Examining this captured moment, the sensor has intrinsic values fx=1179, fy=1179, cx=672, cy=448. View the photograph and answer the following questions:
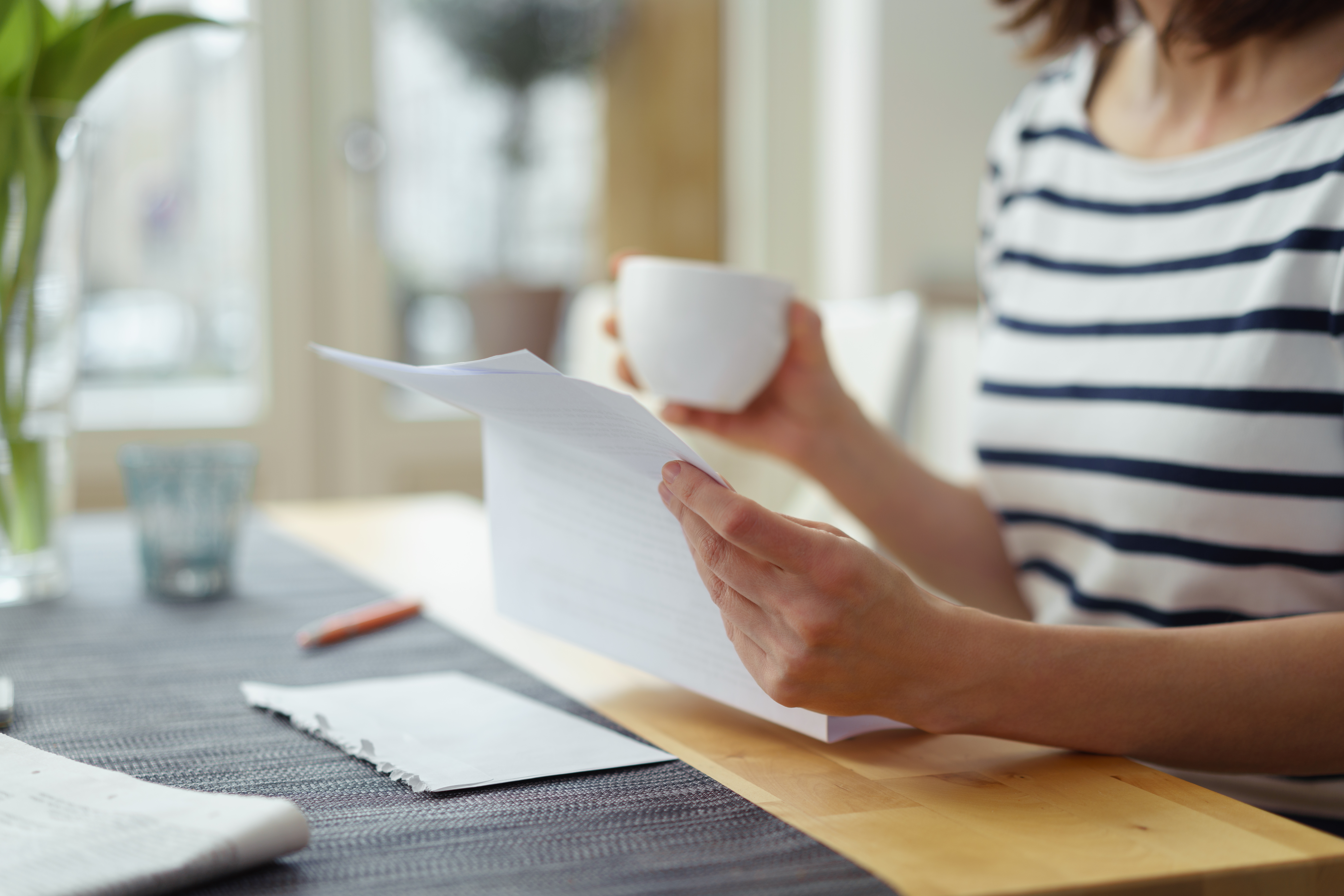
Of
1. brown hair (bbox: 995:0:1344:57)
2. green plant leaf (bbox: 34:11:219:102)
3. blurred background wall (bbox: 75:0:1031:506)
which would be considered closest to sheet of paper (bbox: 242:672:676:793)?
green plant leaf (bbox: 34:11:219:102)

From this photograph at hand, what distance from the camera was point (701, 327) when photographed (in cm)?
68

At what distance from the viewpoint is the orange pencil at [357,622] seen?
706mm

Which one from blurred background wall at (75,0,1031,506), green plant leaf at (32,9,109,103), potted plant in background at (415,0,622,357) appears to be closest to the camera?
green plant leaf at (32,9,109,103)

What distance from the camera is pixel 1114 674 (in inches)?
20.6

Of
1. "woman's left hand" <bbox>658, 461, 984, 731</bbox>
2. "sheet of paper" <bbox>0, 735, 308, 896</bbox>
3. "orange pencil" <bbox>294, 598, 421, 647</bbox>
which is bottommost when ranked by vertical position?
"orange pencil" <bbox>294, 598, 421, 647</bbox>

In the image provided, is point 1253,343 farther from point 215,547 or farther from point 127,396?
point 127,396

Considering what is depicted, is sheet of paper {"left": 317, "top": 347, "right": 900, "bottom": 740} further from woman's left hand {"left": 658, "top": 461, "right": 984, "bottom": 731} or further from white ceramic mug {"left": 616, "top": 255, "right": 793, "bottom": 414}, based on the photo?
white ceramic mug {"left": 616, "top": 255, "right": 793, "bottom": 414}

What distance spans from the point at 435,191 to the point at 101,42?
5.55 feet

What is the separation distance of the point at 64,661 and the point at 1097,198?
759 mm

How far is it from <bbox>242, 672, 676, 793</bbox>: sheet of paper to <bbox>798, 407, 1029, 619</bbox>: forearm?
0.34 metres

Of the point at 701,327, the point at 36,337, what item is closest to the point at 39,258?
the point at 36,337

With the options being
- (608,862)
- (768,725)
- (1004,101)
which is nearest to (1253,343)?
(768,725)

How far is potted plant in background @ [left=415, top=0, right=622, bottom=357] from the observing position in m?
2.43

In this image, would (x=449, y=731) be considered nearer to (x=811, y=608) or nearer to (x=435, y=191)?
(x=811, y=608)
